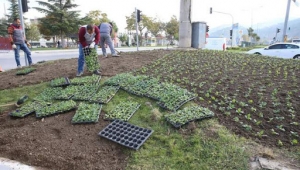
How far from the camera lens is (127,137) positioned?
3.34 meters

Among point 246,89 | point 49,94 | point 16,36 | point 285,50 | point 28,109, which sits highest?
point 16,36

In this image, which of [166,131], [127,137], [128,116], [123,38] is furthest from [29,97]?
[123,38]

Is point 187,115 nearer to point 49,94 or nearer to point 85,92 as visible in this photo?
point 85,92

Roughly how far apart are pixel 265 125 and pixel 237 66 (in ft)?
13.2

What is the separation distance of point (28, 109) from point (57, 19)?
A: 3742 cm

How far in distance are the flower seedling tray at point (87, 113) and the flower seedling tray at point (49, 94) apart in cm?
99

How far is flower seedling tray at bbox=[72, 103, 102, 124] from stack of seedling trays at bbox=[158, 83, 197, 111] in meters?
1.22

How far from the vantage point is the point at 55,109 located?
13.9 ft

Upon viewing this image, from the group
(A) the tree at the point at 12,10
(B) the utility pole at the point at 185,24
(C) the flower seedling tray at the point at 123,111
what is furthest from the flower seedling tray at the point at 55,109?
(A) the tree at the point at 12,10

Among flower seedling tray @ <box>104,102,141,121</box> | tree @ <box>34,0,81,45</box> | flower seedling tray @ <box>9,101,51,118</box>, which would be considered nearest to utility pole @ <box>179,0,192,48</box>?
flower seedling tray @ <box>104,102,141,121</box>

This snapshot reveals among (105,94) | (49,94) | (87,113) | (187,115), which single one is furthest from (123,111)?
(49,94)

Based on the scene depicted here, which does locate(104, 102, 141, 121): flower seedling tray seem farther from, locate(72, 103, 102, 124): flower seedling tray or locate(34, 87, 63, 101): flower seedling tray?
locate(34, 87, 63, 101): flower seedling tray

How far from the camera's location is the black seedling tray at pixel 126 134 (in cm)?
320

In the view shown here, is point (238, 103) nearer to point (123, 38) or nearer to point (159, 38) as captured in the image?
point (123, 38)
